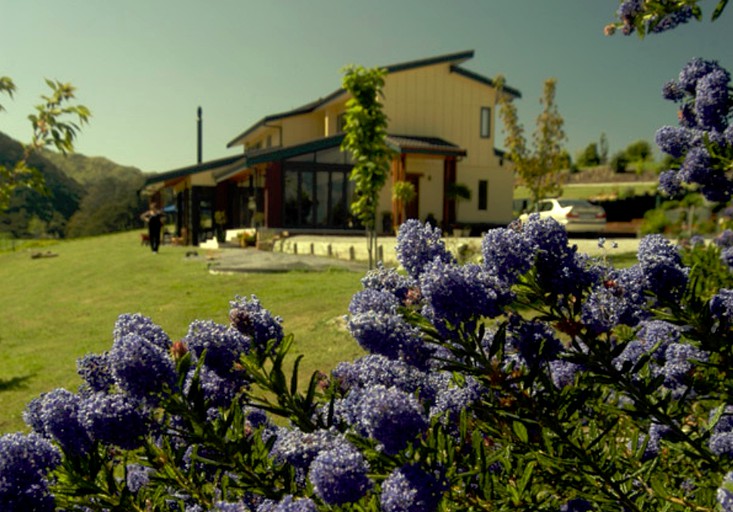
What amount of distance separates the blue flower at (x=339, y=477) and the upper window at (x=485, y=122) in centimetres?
3599

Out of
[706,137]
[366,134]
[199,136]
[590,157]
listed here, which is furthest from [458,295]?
[590,157]

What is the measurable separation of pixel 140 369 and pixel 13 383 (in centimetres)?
1037

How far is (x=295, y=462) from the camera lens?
1849 mm

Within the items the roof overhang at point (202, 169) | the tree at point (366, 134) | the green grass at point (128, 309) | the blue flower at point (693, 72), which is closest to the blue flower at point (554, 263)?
the blue flower at point (693, 72)

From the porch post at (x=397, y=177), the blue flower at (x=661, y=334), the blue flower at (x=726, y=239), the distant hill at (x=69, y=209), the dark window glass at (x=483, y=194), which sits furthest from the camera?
the distant hill at (x=69, y=209)

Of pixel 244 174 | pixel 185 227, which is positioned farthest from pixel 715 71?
pixel 185 227

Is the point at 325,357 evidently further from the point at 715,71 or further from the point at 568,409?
the point at 568,409

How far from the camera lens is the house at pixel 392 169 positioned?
31953 mm

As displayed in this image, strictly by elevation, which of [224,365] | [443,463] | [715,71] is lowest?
[443,463]

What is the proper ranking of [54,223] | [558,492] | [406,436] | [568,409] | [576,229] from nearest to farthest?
1. [406,436]
2. [568,409]
3. [558,492]
4. [576,229]
5. [54,223]

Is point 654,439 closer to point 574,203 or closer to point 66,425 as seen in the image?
point 66,425

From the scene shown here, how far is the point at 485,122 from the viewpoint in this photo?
36438mm

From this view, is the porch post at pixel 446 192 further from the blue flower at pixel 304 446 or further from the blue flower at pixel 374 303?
the blue flower at pixel 304 446

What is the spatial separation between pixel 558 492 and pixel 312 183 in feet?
101
